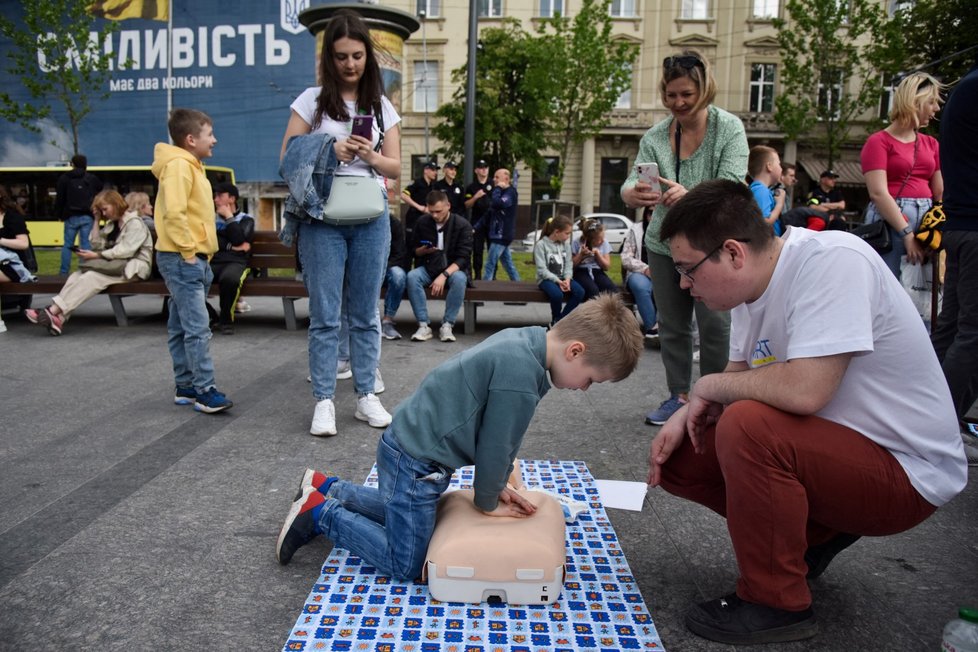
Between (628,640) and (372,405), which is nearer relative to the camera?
(628,640)

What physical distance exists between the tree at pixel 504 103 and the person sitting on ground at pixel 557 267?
15.5 metres

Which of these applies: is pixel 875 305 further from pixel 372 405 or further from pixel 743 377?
pixel 372 405

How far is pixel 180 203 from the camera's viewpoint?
4.34 m

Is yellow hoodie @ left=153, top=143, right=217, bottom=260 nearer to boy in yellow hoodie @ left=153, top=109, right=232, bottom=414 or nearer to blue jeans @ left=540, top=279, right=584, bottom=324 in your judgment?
boy in yellow hoodie @ left=153, top=109, right=232, bottom=414

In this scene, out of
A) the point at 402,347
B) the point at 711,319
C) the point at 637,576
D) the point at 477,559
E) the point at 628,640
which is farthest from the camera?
the point at 402,347

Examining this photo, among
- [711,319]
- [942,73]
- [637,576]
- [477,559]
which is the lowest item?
[637,576]

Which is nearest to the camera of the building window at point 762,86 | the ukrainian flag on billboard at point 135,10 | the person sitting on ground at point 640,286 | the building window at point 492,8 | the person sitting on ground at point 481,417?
the person sitting on ground at point 481,417

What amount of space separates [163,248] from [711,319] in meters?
3.18

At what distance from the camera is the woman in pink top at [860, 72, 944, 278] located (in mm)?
4672

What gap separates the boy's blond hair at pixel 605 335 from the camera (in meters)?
2.39

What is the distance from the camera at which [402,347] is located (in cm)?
703

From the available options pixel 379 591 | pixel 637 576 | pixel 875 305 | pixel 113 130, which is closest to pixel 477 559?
pixel 379 591

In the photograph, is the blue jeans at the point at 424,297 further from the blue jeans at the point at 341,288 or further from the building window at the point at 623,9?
the building window at the point at 623,9

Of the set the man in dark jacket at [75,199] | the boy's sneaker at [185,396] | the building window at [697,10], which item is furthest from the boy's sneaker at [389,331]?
the building window at [697,10]
